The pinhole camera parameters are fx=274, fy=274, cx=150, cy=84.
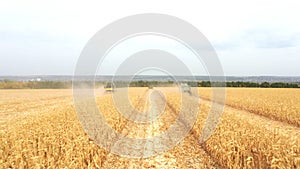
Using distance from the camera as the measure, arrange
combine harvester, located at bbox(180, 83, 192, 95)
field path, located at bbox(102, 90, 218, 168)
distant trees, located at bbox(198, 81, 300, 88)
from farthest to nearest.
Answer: distant trees, located at bbox(198, 81, 300, 88), combine harvester, located at bbox(180, 83, 192, 95), field path, located at bbox(102, 90, 218, 168)

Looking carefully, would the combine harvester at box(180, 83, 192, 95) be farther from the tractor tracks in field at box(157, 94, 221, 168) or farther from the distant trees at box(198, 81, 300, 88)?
the tractor tracks in field at box(157, 94, 221, 168)

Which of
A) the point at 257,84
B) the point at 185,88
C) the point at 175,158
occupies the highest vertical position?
the point at 257,84

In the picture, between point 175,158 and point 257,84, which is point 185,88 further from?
point 257,84

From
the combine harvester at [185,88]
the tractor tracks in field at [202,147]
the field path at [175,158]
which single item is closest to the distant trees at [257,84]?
the combine harvester at [185,88]

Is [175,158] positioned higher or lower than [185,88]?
lower

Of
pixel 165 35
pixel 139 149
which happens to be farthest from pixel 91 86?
pixel 139 149

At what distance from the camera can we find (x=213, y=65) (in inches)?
522

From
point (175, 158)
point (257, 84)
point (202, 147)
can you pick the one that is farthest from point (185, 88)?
point (257, 84)

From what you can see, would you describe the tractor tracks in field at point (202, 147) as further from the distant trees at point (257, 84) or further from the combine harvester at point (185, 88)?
the distant trees at point (257, 84)

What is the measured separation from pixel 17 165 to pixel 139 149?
4548mm

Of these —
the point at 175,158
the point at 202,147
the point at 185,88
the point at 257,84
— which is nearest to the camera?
the point at 175,158

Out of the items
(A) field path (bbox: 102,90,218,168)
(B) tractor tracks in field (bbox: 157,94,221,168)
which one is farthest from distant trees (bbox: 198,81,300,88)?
(A) field path (bbox: 102,90,218,168)

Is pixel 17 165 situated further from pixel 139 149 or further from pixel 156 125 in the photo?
pixel 156 125

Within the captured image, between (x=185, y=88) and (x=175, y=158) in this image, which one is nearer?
(x=175, y=158)
